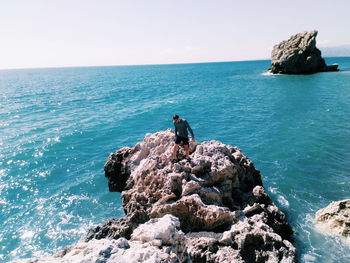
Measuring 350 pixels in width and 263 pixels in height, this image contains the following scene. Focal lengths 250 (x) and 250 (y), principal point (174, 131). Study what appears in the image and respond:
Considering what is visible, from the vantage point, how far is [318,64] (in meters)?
86.9

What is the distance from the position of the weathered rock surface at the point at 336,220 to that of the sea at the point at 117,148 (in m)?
0.56

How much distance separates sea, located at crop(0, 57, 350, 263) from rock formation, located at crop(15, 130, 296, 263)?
10.1 feet

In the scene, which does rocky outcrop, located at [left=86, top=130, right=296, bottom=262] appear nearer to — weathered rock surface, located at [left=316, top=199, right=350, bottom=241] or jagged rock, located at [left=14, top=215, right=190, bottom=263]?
weathered rock surface, located at [left=316, top=199, right=350, bottom=241]

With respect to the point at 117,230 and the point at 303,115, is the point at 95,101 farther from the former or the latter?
the point at 117,230

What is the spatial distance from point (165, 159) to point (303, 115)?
29841 millimetres

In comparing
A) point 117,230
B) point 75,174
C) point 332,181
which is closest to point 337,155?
point 332,181

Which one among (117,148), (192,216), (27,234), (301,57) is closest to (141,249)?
(192,216)

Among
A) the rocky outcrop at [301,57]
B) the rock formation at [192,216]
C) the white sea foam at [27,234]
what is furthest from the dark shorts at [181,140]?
the rocky outcrop at [301,57]

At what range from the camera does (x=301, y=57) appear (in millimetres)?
83188

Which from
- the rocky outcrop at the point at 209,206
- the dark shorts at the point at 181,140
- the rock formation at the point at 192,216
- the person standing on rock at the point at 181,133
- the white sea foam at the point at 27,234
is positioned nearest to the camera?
the rock formation at the point at 192,216

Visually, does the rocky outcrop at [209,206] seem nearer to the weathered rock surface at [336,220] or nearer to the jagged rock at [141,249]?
the weathered rock surface at [336,220]

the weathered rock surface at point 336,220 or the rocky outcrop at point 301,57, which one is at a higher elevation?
the rocky outcrop at point 301,57

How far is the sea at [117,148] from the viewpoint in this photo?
14656 mm

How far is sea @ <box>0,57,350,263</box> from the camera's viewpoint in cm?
1466
